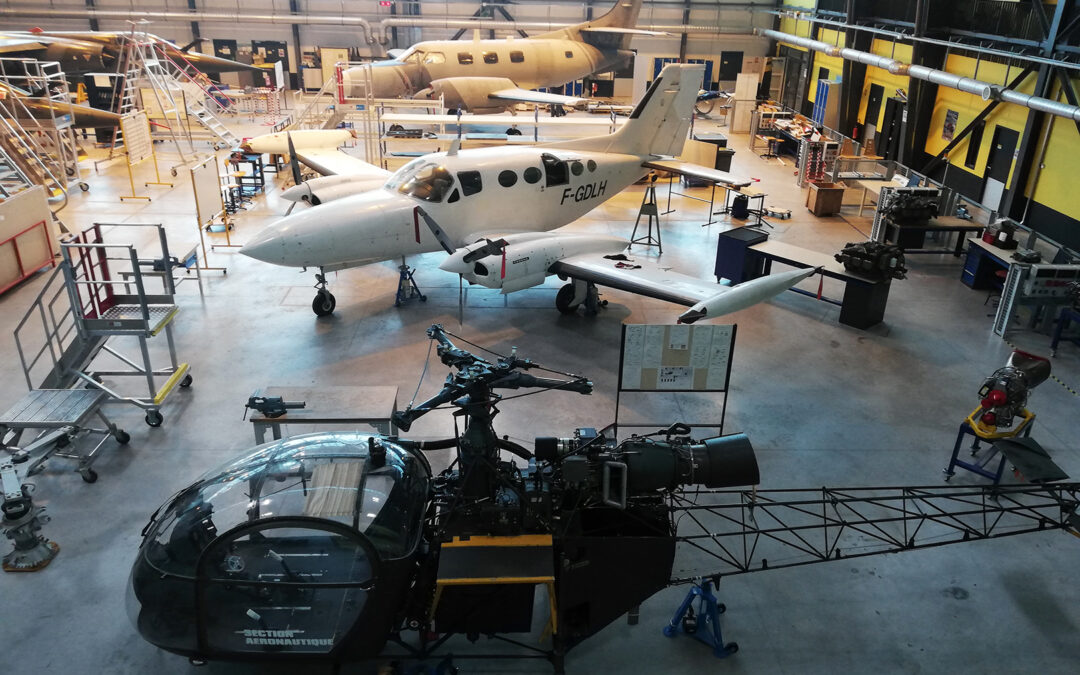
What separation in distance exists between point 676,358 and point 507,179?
611cm

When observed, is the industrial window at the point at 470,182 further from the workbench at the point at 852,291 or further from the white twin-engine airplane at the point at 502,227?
the workbench at the point at 852,291

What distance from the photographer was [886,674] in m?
6.61

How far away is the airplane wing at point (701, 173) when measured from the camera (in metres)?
16.1

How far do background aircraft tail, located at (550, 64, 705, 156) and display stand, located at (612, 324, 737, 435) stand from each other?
25.3 ft

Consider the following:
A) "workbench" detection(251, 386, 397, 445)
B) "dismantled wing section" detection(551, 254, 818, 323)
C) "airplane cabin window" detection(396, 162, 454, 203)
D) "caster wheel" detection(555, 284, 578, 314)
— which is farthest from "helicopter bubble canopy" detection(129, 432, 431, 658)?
"airplane cabin window" detection(396, 162, 454, 203)

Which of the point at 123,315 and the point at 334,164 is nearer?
the point at 123,315

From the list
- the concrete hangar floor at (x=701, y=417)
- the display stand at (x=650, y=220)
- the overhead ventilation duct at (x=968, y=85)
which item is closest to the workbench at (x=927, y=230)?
the concrete hangar floor at (x=701, y=417)

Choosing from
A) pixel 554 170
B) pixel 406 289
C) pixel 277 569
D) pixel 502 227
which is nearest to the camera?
pixel 277 569

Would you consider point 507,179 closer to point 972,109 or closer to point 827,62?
point 972,109

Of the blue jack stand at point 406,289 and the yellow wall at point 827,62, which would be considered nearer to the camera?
the blue jack stand at point 406,289

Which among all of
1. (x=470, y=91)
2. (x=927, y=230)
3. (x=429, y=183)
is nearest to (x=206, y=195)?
(x=429, y=183)

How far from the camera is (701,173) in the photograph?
53.9ft

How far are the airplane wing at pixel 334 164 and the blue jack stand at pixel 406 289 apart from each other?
290 centimetres

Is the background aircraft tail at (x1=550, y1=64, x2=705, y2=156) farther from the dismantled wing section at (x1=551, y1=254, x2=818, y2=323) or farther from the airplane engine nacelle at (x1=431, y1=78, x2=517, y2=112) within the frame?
the airplane engine nacelle at (x1=431, y1=78, x2=517, y2=112)
